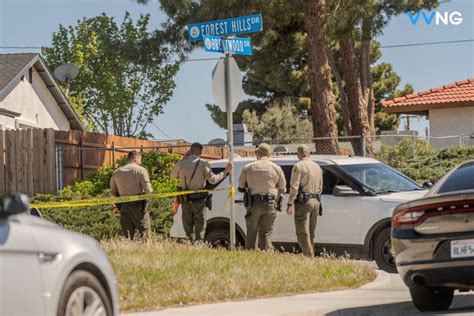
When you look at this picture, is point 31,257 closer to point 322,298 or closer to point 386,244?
point 322,298

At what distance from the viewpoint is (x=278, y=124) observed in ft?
211

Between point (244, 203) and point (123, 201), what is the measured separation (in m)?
2.10

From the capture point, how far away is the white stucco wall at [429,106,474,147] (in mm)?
36312

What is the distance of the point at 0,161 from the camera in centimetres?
2538

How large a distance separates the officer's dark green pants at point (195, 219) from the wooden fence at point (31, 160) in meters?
8.59

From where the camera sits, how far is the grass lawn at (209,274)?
36.9 ft

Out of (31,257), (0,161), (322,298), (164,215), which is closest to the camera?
(31,257)

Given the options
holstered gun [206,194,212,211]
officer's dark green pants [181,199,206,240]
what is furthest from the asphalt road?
holstered gun [206,194,212,211]

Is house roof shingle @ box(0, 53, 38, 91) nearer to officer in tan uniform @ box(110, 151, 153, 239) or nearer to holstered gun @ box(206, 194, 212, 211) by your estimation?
officer in tan uniform @ box(110, 151, 153, 239)

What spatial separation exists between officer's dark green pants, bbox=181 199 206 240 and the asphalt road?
15.0 ft

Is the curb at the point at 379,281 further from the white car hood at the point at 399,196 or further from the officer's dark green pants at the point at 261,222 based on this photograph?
the officer's dark green pants at the point at 261,222

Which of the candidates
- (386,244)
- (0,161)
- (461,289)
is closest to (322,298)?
(461,289)

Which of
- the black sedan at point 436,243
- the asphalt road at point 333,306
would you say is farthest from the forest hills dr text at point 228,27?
the black sedan at point 436,243

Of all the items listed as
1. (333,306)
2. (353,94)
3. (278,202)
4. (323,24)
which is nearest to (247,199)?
(278,202)
